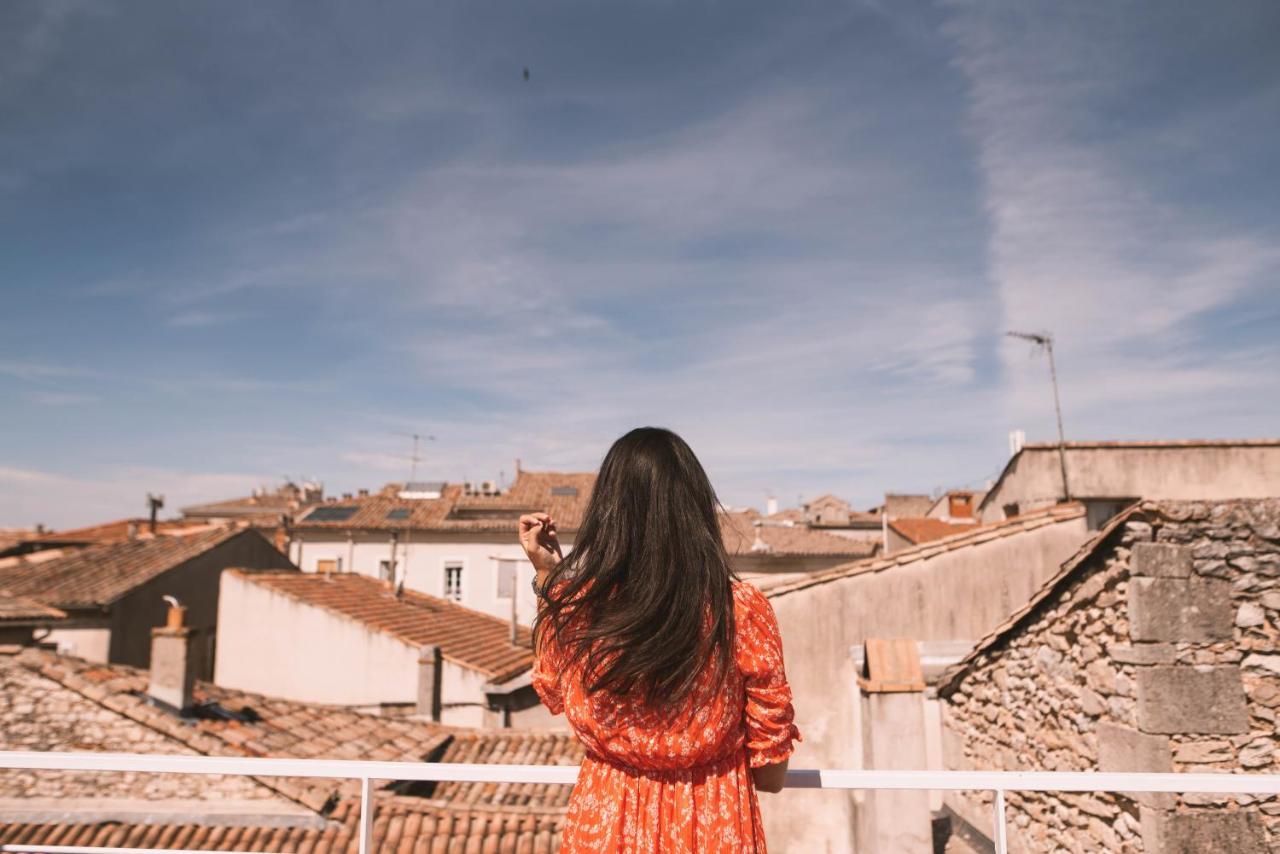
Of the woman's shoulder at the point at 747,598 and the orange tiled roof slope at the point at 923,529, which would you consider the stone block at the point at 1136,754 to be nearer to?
the woman's shoulder at the point at 747,598

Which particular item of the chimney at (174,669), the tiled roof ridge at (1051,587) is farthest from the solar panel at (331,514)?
the tiled roof ridge at (1051,587)

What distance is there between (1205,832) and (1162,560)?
1.49 m

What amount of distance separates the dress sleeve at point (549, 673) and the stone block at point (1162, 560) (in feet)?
14.2

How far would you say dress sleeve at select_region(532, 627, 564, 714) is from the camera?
5.94 feet

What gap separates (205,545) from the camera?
1972cm

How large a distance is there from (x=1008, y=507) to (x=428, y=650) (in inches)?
438

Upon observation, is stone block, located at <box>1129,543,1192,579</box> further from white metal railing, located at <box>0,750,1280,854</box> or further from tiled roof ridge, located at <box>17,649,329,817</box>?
tiled roof ridge, located at <box>17,649,329,817</box>

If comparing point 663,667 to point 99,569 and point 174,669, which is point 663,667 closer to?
point 174,669

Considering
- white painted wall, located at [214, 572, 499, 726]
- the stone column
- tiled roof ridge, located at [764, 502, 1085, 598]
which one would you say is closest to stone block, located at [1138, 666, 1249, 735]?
the stone column

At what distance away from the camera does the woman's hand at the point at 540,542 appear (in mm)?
1915

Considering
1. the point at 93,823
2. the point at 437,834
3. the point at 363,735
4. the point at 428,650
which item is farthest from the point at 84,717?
the point at 428,650

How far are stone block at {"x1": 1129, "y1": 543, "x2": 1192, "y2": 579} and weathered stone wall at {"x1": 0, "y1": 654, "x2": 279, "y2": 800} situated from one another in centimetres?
873

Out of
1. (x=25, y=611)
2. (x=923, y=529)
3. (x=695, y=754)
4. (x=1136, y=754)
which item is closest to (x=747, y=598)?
(x=695, y=754)

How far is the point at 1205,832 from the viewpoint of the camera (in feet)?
14.7
